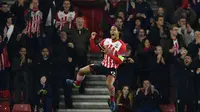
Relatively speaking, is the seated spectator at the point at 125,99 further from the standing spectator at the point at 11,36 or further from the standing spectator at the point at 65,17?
the standing spectator at the point at 11,36

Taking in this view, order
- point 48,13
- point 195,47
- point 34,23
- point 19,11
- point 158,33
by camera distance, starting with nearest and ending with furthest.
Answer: point 195,47, point 158,33, point 34,23, point 48,13, point 19,11

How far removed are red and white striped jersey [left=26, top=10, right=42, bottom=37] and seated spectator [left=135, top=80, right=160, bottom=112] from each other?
13.6ft

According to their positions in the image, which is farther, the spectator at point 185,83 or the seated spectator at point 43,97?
the spectator at point 185,83

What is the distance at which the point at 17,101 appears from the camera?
2286 cm

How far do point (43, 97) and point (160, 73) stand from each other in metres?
3.73

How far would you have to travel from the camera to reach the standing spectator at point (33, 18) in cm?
2405

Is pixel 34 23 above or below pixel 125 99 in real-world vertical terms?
above

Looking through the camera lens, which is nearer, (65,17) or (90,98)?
(90,98)

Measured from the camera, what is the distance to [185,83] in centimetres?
2270

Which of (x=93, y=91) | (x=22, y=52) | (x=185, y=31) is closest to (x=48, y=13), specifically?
(x=22, y=52)

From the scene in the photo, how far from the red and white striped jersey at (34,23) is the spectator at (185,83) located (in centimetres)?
480

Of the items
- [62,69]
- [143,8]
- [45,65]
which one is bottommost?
[62,69]

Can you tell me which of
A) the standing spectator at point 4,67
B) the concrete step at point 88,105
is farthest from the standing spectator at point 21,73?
the concrete step at point 88,105

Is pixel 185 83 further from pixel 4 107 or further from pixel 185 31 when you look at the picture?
pixel 4 107
